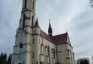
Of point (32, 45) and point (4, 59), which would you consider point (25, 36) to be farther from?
point (4, 59)

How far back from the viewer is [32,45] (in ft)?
131

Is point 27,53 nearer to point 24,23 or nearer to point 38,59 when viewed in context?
point 38,59

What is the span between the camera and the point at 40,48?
1582 inches

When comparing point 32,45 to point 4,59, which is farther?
point 4,59

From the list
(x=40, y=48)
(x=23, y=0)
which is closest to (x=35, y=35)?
(x=40, y=48)

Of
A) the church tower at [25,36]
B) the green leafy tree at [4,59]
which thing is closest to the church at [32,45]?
the church tower at [25,36]

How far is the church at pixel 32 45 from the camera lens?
3803cm

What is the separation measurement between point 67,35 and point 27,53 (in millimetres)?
23504

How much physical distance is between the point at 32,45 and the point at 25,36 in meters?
3.70

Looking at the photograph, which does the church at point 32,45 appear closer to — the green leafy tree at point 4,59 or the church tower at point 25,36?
the church tower at point 25,36

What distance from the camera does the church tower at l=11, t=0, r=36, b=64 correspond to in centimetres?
3769

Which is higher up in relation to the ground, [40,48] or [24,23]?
[24,23]

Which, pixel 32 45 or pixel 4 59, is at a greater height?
pixel 32 45

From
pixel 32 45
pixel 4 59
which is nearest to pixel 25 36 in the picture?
pixel 32 45
